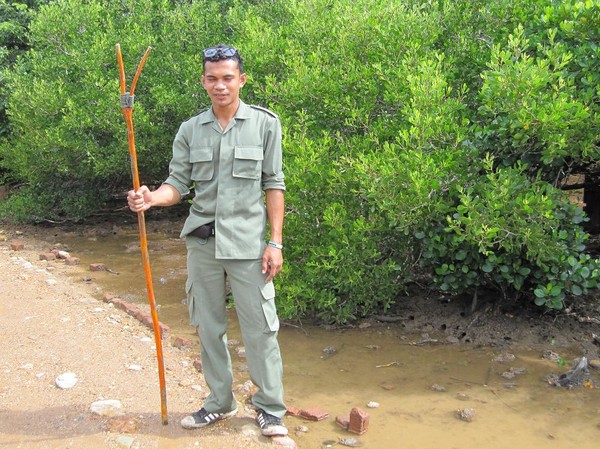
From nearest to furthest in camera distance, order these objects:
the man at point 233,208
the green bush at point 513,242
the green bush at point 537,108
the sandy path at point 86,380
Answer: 1. the man at point 233,208
2. the sandy path at point 86,380
3. the green bush at point 537,108
4. the green bush at point 513,242

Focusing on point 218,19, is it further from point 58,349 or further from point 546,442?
point 546,442

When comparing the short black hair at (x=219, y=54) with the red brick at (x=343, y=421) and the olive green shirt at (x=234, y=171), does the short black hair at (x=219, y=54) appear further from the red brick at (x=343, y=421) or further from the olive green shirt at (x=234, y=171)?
the red brick at (x=343, y=421)

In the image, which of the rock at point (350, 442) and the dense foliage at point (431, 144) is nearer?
the rock at point (350, 442)

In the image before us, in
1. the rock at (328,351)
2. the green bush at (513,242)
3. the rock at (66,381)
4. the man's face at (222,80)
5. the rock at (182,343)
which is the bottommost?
the rock at (328,351)

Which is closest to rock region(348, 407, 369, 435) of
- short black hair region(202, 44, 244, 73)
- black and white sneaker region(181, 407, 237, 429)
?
black and white sneaker region(181, 407, 237, 429)

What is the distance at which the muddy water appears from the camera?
12.9ft

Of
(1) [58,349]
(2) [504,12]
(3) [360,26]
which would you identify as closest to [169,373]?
(1) [58,349]

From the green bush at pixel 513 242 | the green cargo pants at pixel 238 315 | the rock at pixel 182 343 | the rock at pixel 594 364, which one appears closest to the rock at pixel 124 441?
the green cargo pants at pixel 238 315

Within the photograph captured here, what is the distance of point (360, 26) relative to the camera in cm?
582

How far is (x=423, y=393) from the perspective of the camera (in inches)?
179

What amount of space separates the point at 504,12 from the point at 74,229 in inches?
305

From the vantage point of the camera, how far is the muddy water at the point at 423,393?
394 centimetres

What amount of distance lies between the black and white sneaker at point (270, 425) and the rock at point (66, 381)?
141 cm

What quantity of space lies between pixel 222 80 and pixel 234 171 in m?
0.46
